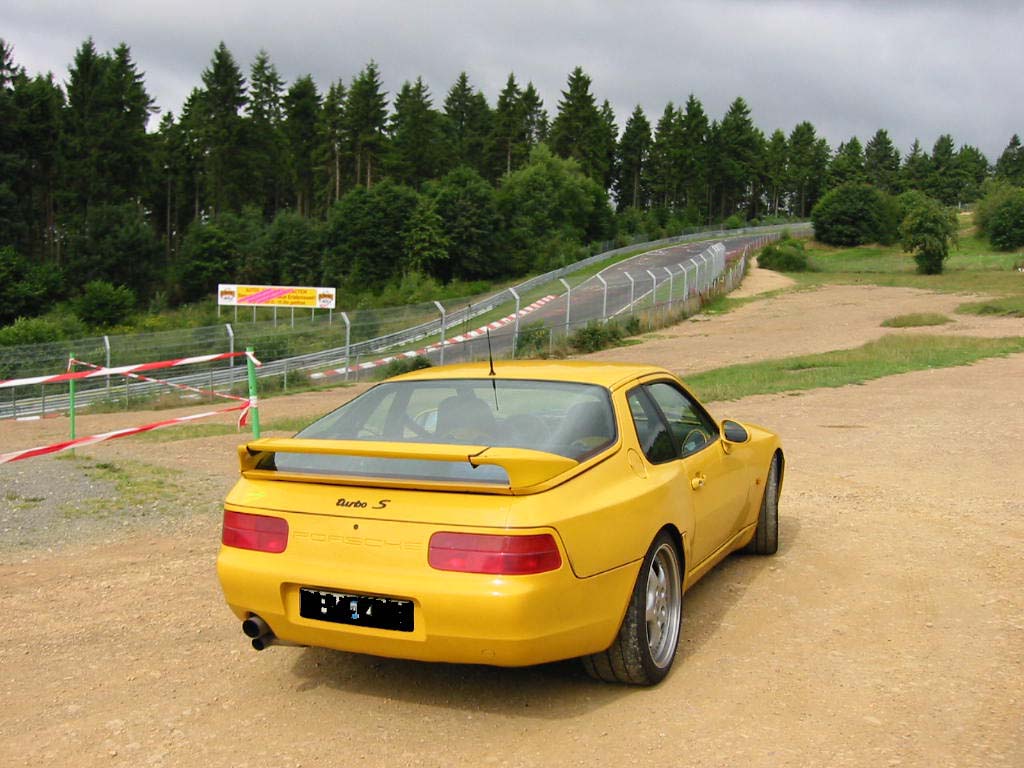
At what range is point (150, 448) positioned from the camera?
1205 cm

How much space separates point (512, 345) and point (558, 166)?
72627 millimetres

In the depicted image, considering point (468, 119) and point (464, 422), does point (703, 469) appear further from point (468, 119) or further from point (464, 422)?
point (468, 119)

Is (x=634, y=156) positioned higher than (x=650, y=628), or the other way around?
(x=634, y=156)

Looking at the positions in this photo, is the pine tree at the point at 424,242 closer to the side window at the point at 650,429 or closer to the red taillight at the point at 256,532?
the side window at the point at 650,429

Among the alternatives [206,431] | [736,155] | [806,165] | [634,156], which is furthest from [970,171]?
[206,431]

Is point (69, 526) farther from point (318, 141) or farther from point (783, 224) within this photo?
point (783, 224)

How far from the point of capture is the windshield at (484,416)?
4.45 metres

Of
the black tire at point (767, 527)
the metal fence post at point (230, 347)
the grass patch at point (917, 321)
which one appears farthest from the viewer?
the grass patch at point (917, 321)

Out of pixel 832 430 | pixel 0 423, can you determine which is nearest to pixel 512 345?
pixel 0 423

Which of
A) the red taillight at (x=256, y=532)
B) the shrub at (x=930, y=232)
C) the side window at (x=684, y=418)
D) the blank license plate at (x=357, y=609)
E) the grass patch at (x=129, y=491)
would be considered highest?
the shrub at (x=930, y=232)

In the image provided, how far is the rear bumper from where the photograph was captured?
12.2 ft

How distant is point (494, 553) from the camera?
147 inches

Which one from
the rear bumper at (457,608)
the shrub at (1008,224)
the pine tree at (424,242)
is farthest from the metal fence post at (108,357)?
the shrub at (1008,224)

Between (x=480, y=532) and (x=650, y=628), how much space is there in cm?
110
